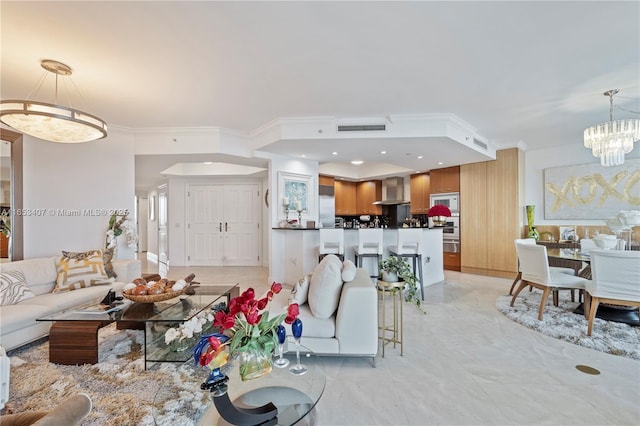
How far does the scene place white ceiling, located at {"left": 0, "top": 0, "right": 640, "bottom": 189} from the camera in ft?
6.87

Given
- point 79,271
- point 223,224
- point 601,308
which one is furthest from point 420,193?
Answer: point 79,271

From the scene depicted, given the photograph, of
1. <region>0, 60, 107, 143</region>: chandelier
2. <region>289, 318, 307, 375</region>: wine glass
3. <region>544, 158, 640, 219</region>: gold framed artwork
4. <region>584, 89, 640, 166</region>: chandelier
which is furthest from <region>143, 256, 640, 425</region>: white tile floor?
<region>544, 158, 640, 219</region>: gold framed artwork

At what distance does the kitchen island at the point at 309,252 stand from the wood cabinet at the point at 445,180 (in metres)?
1.74

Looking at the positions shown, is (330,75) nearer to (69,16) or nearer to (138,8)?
(138,8)

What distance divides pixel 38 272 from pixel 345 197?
6494mm

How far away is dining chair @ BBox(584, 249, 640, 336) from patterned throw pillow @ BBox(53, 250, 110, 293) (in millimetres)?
5496

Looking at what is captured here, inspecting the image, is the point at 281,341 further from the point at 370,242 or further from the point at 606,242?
the point at 606,242

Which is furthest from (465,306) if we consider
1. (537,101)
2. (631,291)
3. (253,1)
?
(253,1)

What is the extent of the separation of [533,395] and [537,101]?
11.2 feet

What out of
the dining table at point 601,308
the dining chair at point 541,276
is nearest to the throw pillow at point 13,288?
the dining chair at point 541,276

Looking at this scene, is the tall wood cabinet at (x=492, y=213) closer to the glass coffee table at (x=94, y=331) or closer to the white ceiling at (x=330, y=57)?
the white ceiling at (x=330, y=57)

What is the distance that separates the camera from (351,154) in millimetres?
5359

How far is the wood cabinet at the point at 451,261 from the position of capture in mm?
6465

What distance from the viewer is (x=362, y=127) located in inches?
168
